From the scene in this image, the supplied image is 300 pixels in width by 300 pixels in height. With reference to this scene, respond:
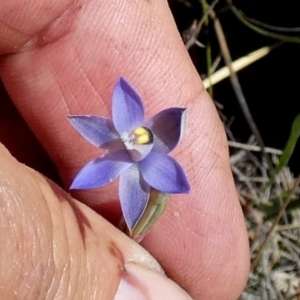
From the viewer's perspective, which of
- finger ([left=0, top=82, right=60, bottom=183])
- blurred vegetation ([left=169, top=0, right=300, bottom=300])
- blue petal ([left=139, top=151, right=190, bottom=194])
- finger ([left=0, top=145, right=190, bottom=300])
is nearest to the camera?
blue petal ([left=139, top=151, right=190, bottom=194])

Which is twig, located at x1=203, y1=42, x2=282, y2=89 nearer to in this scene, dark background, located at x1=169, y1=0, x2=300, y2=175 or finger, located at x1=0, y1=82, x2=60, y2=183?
dark background, located at x1=169, y1=0, x2=300, y2=175

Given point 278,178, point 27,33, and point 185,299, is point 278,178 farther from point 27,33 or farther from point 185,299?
point 27,33

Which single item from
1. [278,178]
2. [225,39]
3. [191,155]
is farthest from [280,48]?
[191,155]

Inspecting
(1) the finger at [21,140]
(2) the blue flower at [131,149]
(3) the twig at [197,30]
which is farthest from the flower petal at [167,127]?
(3) the twig at [197,30]

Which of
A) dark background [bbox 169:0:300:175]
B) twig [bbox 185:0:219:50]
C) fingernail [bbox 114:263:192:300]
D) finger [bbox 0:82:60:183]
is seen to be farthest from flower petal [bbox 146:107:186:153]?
dark background [bbox 169:0:300:175]

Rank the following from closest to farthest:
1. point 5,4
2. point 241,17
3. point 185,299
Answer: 1. point 5,4
2. point 185,299
3. point 241,17

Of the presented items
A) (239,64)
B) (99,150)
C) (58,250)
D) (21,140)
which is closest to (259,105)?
(239,64)

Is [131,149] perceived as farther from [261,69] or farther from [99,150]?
[261,69]
